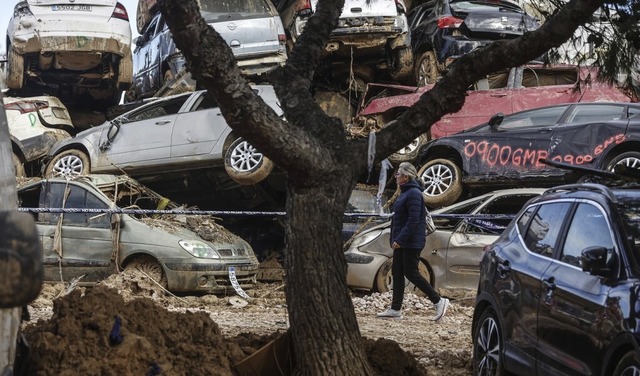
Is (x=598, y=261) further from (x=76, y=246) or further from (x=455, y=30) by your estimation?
(x=455, y=30)

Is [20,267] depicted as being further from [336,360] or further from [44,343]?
[336,360]

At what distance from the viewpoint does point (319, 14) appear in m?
6.89

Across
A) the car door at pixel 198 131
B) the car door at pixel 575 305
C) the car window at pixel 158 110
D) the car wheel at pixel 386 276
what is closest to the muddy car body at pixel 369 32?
the car window at pixel 158 110

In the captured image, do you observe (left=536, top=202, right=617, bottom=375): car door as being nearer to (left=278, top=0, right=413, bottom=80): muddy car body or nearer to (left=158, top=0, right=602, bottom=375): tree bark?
(left=158, top=0, right=602, bottom=375): tree bark

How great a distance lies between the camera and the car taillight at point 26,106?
1714cm

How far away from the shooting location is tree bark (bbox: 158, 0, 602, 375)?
585 centimetres

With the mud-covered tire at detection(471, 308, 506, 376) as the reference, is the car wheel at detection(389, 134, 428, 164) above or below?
above

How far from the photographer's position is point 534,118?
14.5 meters

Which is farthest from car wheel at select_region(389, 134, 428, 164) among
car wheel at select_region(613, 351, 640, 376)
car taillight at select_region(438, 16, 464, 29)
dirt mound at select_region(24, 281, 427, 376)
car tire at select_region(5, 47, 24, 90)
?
car wheel at select_region(613, 351, 640, 376)

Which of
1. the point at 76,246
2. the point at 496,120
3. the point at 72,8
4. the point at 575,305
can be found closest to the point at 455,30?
the point at 496,120

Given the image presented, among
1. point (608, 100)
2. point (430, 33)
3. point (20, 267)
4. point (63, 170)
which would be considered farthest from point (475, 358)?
point (430, 33)

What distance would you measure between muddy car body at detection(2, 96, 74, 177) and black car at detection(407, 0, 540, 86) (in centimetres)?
659

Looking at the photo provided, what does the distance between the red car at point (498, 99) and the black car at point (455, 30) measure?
1.12 meters

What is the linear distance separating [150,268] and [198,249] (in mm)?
649
